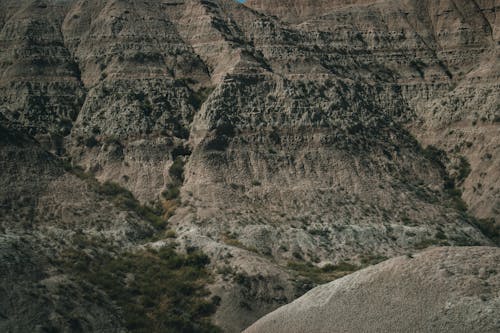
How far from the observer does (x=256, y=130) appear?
309 ft

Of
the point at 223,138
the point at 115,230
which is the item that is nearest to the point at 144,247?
the point at 115,230

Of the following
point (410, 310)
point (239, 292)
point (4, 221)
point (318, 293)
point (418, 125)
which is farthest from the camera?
point (418, 125)

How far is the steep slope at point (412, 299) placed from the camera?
56250 millimetres

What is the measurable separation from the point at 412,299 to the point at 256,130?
38.0m

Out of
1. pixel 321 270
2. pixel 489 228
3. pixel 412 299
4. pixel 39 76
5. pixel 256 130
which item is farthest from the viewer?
pixel 39 76

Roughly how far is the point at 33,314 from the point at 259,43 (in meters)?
47.7

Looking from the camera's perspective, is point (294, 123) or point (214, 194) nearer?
point (214, 194)

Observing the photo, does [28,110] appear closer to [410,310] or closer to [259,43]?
[259,43]

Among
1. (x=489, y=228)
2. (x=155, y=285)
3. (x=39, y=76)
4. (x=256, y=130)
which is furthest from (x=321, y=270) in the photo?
(x=39, y=76)

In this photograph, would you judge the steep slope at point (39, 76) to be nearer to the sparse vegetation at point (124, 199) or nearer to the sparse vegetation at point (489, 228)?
the sparse vegetation at point (124, 199)

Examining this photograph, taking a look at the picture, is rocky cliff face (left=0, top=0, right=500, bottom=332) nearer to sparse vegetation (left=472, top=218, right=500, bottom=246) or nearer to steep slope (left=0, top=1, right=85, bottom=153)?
steep slope (left=0, top=1, right=85, bottom=153)

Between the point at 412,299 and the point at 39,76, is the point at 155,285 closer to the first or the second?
the point at 412,299

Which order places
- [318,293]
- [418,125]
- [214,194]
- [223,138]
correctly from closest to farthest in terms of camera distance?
[318,293], [214,194], [223,138], [418,125]

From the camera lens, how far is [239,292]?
72.0 metres
